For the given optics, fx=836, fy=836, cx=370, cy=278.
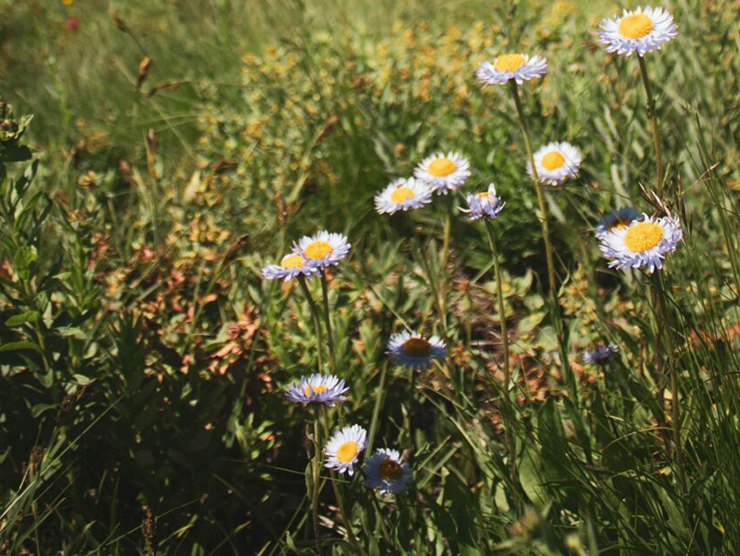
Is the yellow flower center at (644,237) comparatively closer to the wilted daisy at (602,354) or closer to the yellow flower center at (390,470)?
the wilted daisy at (602,354)

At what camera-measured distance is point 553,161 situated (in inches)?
76.1

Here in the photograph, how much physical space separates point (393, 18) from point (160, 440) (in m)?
3.33

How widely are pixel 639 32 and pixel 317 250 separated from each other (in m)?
0.71

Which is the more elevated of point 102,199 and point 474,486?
point 102,199

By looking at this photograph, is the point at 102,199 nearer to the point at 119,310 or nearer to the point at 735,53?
the point at 119,310

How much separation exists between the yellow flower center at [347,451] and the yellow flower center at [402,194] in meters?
0.51

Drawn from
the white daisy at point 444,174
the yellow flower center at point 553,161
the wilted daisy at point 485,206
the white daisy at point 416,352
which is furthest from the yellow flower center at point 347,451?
the yellow flower center at point 553,161

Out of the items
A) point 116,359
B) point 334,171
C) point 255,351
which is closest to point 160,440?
point 116,359

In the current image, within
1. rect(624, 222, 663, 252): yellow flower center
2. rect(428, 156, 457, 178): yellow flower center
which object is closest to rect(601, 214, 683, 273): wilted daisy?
rect(624, 222, 663, 252): yellow flower center

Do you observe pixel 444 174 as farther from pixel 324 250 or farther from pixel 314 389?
pixel 314 389

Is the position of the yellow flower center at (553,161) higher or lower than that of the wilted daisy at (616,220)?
higher

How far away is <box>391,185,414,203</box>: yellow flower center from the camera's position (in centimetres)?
171

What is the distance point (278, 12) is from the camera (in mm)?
4504

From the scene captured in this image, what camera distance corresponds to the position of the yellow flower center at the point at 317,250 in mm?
1555
